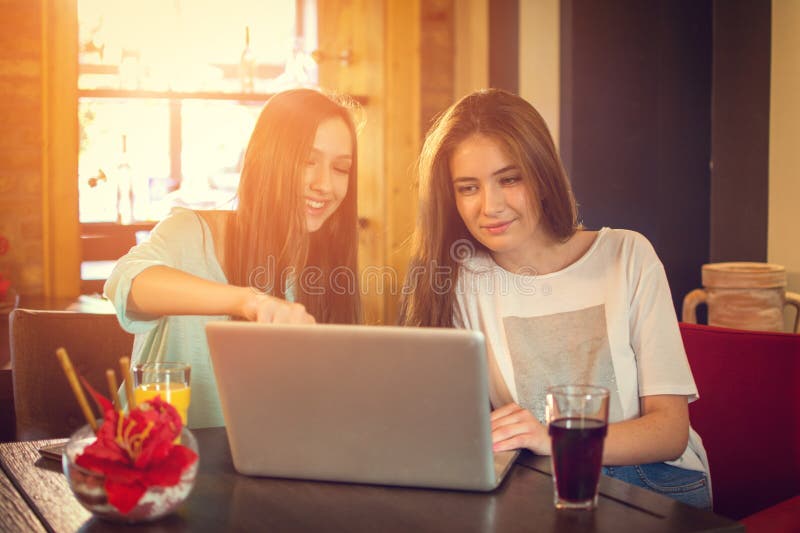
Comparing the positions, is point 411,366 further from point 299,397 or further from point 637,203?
point 637,203

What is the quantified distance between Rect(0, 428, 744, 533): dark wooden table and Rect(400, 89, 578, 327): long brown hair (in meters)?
0.62

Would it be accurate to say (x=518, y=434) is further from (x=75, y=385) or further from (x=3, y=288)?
(x=3, y=288)

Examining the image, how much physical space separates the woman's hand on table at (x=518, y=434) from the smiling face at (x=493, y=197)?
0.49 meters

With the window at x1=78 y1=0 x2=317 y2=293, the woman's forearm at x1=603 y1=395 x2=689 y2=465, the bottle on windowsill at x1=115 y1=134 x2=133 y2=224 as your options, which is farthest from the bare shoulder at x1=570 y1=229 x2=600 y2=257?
the bottle on windowsill at x1=115 y1=134 x2=133 y2=224

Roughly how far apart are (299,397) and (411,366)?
15cm

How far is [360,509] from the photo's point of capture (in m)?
1.04

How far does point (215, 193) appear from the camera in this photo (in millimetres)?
3873

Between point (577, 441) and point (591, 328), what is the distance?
63 centimetres

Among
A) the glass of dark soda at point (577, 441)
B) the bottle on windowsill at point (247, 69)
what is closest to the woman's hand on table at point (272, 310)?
the glass of dark soda at point (577, 441)

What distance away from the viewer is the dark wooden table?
38.9 inches

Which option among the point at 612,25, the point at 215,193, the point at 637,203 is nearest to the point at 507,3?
the point at 612,25

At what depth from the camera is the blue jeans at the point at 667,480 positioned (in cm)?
151

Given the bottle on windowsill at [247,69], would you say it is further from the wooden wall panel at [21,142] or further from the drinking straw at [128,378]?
the drinking straw at [128,378]

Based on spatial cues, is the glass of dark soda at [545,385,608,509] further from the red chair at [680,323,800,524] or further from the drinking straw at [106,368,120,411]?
the red chair at [680,323,800,524]
